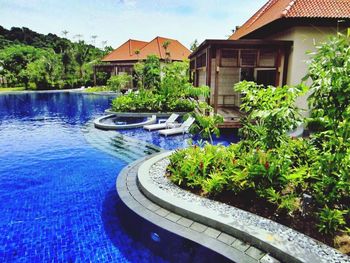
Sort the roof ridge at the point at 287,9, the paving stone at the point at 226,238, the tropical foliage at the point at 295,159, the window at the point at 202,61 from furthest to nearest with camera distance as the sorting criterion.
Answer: the window at the point at 202,61, the roof ridge at the point at 287,9, the paving stone at the point at 226,238, the tropical foliage at the point at 295,159

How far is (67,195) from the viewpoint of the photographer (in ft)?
22.2

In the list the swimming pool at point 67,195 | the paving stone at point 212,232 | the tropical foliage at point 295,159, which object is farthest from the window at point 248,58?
the paving stone at point 212,232

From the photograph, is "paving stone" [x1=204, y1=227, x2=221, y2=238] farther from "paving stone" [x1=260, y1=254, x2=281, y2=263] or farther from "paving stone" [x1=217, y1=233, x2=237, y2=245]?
"paving stone" [x1=260, y1=254, x2=281, y2=263]

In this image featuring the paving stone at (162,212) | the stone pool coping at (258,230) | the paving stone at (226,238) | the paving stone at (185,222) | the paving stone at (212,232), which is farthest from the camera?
the paving stone at (162,212)

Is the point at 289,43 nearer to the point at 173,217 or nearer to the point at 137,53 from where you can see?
the point at 173,217

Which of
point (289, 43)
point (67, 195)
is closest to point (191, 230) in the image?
point (67, 195)

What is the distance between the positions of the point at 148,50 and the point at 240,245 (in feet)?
125

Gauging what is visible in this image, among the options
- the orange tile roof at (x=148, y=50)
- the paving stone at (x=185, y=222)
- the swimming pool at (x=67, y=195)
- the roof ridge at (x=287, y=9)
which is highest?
the orange tile roof at (x=148, y=50)

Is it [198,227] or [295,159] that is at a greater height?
[295,159]

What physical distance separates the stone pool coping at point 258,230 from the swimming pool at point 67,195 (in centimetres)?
97

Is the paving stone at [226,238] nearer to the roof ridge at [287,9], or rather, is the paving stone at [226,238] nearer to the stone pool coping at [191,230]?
the stone pool coping at [191,230]

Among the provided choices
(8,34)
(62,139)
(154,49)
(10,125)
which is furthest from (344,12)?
(8,34)

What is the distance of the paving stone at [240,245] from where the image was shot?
4.04 meters

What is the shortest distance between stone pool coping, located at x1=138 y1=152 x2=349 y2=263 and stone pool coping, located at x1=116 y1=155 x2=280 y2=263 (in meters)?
0.09
